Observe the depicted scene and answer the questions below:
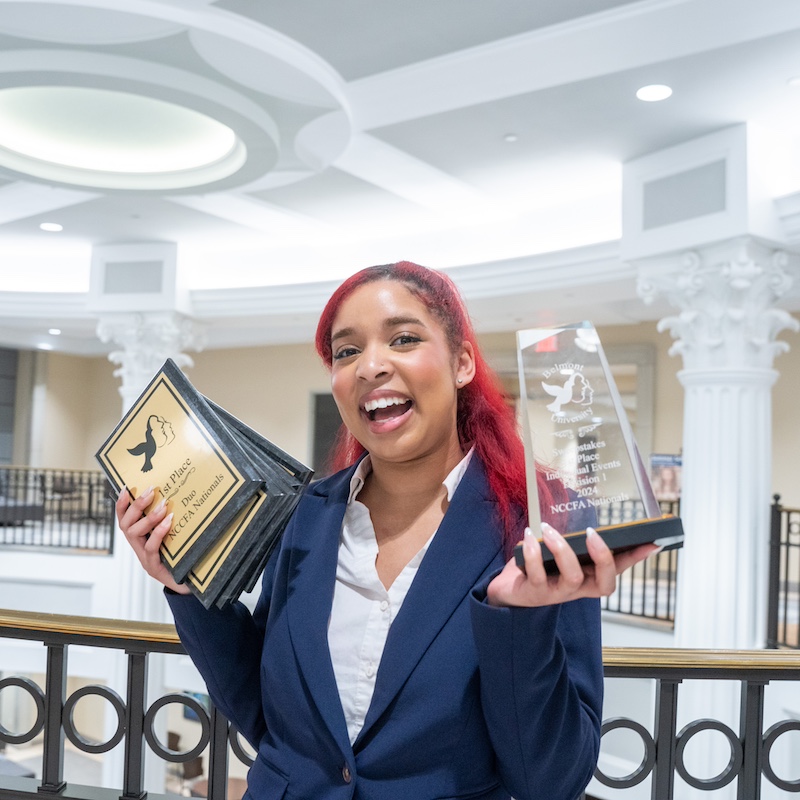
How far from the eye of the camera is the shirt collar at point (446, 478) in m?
1.38

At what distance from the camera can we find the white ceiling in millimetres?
4891

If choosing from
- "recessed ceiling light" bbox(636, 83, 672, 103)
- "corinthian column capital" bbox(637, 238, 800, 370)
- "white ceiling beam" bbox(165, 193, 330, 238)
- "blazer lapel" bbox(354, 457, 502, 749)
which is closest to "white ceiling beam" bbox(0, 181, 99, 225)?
"white ceiling beam" bbox(165, 193, 330, 238)

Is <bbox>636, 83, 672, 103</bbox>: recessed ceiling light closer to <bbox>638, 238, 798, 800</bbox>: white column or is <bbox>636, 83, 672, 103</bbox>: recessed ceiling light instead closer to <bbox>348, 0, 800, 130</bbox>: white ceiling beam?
<bbox>348, 0, 800, 130</bbox>: white ceiling beam

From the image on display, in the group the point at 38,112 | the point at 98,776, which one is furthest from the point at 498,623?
the point at 98,776

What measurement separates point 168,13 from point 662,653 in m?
4.36

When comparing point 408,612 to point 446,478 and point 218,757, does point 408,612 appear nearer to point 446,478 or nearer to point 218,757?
point 446,478

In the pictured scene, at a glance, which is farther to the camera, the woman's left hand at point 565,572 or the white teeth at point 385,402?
the white teeth at point 385,402

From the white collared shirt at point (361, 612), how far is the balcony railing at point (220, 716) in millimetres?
607

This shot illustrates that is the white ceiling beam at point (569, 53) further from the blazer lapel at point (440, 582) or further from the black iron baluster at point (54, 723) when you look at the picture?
the black iron baluster at point (54, 723)

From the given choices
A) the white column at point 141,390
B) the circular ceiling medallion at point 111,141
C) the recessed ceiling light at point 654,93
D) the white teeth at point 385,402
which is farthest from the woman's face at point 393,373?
the white column at point 141,390

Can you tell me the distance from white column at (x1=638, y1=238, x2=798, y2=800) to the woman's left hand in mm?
6045

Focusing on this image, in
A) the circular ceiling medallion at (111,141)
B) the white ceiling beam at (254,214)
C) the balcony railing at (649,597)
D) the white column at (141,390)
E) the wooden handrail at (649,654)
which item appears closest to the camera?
the wooden handrail at (649,654)

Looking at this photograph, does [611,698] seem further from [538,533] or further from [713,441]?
[538,533]

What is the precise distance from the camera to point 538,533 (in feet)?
3.38
